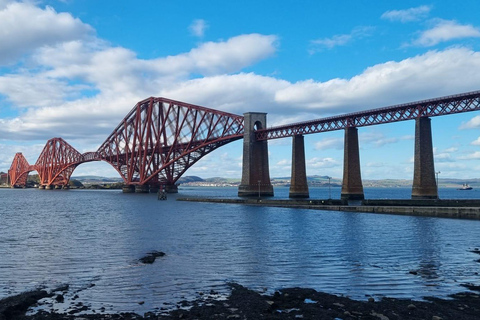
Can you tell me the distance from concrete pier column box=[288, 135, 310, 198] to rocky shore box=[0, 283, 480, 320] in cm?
7840

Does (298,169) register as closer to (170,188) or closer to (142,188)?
(170,188)

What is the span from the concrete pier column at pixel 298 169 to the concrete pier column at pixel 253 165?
409 inches

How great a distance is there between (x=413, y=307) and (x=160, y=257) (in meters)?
15.0

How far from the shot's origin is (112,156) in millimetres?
170875

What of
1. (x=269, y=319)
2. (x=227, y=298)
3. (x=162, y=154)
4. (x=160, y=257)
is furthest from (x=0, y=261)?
(x=162, y=154)

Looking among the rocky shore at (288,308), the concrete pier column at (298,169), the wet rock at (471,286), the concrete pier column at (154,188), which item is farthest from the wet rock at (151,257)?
the concrete pier column at (154,188)

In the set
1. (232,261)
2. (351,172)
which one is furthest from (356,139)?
(232,261)

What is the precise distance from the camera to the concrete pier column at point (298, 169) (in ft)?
313

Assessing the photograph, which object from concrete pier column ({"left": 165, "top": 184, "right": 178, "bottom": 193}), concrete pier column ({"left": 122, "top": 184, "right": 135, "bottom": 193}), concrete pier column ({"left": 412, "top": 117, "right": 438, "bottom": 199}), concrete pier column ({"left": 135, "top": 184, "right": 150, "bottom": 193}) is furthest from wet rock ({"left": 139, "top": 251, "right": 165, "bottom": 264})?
concrete pier column ({"left": 122, "top": 184, "right": 135, "bottom": 193})

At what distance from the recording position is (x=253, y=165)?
4158 inches

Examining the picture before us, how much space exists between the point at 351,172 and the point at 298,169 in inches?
626

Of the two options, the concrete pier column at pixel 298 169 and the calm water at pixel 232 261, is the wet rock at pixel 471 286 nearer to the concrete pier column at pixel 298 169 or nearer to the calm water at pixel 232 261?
the calm water at pixel 232 261

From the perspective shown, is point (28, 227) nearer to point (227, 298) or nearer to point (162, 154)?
point (227, 298)

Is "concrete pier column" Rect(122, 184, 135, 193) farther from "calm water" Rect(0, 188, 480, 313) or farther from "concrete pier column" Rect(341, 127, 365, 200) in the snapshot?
"calm water" Rect(0, 188, 480, 313)
